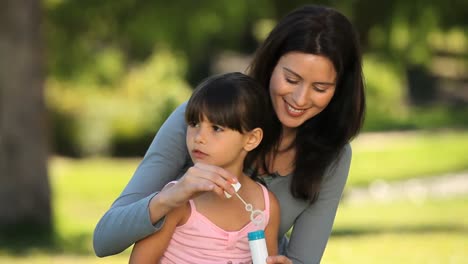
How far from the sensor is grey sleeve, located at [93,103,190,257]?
3.58 meters

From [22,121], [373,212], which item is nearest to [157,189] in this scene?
[22,121]

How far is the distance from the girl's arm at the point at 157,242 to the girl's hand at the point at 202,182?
0.70 ft

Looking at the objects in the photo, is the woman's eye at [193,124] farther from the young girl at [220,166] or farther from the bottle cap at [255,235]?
the bottle cap at [255,235]

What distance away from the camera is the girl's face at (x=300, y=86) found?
3865mm

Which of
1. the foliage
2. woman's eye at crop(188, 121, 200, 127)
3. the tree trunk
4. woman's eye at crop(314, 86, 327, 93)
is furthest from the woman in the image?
the foliage

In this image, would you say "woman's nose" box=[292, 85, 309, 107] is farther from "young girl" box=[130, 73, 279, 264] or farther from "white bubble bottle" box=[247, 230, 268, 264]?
"white bubble bottle" box=[247, 230, 268, 264]

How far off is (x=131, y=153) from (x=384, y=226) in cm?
1002

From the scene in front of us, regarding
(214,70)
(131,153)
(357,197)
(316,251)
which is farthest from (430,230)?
(214,70)

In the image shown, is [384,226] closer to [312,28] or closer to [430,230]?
[430,230]

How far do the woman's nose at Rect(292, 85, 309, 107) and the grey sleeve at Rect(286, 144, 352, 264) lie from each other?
0.34 metres

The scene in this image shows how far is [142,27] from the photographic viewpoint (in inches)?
436

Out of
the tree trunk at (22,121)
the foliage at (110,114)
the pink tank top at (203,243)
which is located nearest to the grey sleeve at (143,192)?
the pink tank top at (203,243)

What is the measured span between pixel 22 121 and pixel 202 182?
22.1 ft

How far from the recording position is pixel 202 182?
3.34 m
